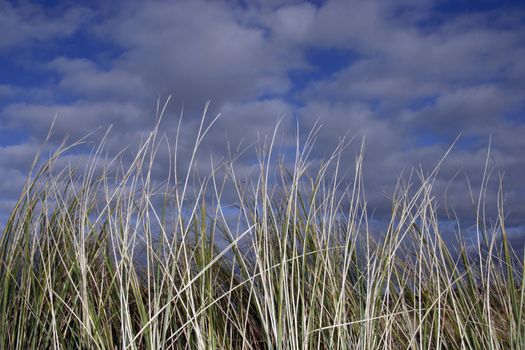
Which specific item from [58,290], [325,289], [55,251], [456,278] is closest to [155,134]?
[55,251]

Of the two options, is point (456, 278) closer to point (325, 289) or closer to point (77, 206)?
point (325, 289)

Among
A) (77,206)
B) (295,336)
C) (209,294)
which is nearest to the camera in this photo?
(295,336)

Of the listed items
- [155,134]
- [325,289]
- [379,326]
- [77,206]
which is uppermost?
[155,134]

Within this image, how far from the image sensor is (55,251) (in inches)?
104

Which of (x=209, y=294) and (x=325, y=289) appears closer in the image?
(x=209, y=294)

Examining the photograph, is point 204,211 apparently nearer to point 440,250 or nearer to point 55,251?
point 55,251

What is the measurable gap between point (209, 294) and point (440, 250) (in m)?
1.11

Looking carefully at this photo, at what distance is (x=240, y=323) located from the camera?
2.69 m

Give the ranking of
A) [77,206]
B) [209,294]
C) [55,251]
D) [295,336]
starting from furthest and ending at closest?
[77,206] < [55,251] < [209,294] < [295,336]

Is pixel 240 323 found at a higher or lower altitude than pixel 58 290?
lower

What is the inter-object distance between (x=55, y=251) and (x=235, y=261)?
0.83m

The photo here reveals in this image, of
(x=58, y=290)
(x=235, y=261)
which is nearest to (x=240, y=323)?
(x=235, y=261)

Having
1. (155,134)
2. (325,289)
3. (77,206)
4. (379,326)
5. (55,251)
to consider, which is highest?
(155,134)

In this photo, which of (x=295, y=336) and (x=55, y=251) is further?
(x=55, y=251)
